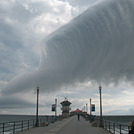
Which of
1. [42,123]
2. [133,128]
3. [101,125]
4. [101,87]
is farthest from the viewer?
[101,87]

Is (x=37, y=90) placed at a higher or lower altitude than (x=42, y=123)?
higher

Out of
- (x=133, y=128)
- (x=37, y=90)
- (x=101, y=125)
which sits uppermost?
(x=37, y=90)

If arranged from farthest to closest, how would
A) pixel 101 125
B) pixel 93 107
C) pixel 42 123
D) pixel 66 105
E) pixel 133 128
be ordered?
pixel 66 105, pixel 93 107, pixel 42 123, pixel 101 125, pixel 133 128

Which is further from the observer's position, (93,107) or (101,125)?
(93,107)

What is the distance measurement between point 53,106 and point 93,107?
10.4 metres

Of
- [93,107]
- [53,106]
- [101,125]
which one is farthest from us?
[53,106]

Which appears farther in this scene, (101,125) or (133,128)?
(101,125)

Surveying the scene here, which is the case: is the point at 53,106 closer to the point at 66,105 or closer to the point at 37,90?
the point at 37,90

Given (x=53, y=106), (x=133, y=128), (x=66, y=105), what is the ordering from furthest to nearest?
(x=66, y=105), (x=53, y=106), (x=133, y=128)

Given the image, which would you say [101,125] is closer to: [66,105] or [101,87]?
[101,87]

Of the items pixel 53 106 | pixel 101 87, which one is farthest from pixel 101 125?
pixel 53 106

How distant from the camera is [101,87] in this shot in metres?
35.2

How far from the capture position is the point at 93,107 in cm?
4800

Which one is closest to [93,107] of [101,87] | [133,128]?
[101,87]
